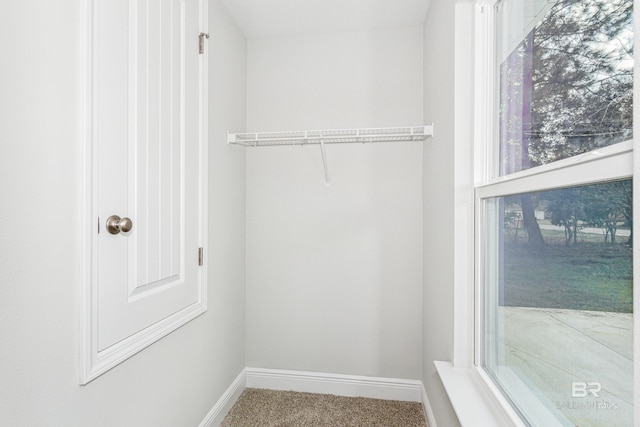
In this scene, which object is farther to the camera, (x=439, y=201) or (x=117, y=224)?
(x=439, y=201)

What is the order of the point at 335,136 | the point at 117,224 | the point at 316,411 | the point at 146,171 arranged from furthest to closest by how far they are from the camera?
1. the point at 316,411
2. the point at 335,136
3. the point at 146,171
4. the point at 117,224

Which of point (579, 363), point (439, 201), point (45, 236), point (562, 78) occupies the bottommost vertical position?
point (579, 363)

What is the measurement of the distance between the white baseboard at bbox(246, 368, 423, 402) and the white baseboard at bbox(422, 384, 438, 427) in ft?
0.28

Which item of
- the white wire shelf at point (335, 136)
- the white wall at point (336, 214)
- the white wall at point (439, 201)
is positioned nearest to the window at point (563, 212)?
the white wall at point (439, 201)

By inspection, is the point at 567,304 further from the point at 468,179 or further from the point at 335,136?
the point at 335,136

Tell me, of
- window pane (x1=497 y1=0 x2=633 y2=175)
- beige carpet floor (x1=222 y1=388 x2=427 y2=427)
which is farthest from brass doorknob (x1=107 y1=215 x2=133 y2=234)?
beige carpet floor (x1=222 y1=388 x2=427 y2=427)

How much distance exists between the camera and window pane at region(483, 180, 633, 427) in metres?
0.55

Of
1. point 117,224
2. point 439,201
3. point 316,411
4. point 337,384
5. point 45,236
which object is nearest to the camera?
point 45,236

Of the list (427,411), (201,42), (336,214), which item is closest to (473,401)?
(427,411)

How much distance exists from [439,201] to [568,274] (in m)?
0.86

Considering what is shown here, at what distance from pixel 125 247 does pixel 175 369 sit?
643mm

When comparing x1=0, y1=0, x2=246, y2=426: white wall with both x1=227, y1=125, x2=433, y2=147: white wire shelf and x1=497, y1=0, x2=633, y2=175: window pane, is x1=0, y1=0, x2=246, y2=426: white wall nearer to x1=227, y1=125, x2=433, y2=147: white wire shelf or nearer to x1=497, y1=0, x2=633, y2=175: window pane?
x1=227, y1=125, x2=433, y2=147: white wire shelf

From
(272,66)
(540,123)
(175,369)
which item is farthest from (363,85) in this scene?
(175,369)

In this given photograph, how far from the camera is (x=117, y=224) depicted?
3.37 ft
